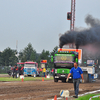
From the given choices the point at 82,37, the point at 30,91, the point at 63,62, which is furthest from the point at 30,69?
the point at 30,91

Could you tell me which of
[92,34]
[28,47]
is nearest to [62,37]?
[92,34]

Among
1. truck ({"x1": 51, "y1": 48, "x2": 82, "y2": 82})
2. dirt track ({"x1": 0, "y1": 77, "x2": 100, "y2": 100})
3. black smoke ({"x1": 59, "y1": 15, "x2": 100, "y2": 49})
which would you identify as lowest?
dirt track ({"x1": 0, "y1": 77, "x2": 100, "y2": 100})

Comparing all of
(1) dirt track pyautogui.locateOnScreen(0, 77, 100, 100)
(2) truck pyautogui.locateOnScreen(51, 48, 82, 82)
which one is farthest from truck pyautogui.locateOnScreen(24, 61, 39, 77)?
(1) dirt track pyautogui.locateOnScreen(0, 77, 100, 100)

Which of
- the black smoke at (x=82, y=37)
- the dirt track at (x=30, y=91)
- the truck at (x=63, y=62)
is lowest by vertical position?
the dirt track at (x=30, y=91)

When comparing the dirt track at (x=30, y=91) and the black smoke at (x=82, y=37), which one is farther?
the black smoke at (x=82, y=37)

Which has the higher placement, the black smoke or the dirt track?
the black smoke

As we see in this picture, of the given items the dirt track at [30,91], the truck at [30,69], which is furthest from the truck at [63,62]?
the truck at [30,69]

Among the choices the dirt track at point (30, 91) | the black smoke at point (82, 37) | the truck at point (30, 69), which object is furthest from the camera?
the truck at point (30, 69)

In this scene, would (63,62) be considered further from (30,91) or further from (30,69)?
(30,69)

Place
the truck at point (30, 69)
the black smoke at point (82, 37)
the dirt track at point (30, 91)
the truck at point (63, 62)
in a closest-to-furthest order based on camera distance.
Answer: the dirt track at point (30, 91)
the truck at point (63, 62)
the black smoke at point (82, 37)
the truck at point (30, 69)

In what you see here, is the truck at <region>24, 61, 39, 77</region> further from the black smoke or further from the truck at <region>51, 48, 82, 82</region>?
the truck at <region>51, 48, 82, 82</region>

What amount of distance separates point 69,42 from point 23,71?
13.9 m

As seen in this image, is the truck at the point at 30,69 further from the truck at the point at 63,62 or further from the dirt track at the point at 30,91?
the dirt track at the point at 30,91

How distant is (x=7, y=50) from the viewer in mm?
93188
